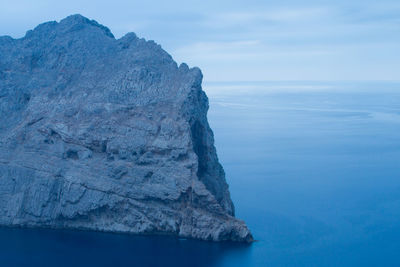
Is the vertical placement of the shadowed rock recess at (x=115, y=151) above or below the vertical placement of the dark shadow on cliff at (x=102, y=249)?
above

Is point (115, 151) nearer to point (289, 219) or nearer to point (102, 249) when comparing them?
point (102, 249)

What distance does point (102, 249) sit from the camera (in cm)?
2248

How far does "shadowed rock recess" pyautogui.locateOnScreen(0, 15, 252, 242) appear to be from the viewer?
2367 centimetres

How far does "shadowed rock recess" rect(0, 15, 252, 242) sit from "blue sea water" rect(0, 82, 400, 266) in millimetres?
1015

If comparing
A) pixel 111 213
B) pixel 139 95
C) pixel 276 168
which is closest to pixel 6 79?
pixel 139 95

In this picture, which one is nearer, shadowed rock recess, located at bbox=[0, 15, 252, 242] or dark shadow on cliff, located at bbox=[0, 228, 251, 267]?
dark shadow on cliff, located at bbox=[0, 228, 251, 267]

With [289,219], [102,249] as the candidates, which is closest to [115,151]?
[102,249]

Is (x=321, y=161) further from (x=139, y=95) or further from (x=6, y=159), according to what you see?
(x=6, y=159)

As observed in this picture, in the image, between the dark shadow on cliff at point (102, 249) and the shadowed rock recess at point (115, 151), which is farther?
the shadowed rock recess at point (115, 151)

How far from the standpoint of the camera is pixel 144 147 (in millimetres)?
24250

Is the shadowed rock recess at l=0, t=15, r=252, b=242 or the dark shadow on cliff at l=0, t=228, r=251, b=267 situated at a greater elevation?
the shadowed rock recess at l=0, t=15, r=252, b=242

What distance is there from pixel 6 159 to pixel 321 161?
29735 millimetres

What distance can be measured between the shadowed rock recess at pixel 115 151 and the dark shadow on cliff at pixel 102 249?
54 cm

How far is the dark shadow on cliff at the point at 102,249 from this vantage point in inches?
844
